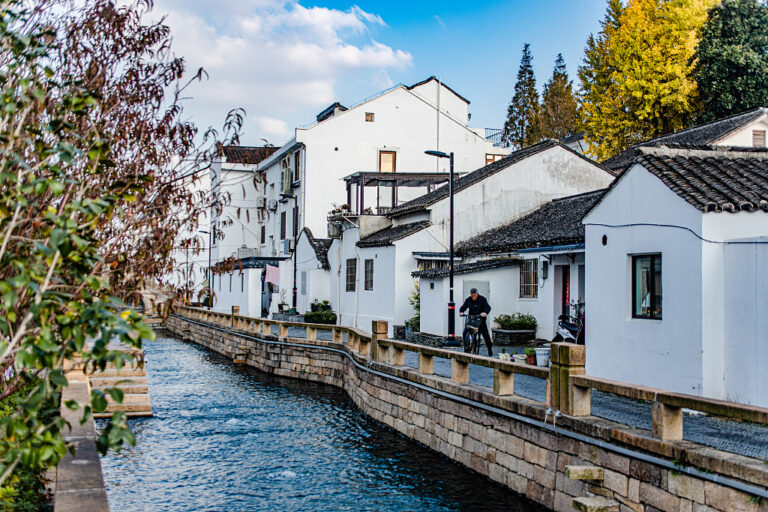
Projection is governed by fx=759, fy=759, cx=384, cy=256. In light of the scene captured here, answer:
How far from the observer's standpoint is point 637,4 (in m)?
36.2

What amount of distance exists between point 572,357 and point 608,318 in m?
3.81

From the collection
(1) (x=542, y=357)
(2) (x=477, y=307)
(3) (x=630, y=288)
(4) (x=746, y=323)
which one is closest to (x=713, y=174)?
(3) (x=630, y=288)

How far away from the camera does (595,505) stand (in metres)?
8.67

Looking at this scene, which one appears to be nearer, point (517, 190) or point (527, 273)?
point (527, 273)

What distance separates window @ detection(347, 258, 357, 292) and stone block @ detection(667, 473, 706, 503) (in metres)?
23.8

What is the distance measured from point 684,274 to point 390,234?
18315mm

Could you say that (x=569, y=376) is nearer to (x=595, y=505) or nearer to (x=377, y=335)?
(x=595, y=505)

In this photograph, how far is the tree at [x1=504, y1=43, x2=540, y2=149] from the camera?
2226 inches

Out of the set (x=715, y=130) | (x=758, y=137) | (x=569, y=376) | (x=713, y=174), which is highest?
(x=715, y=130)

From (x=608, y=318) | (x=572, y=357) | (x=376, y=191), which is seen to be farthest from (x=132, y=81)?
(x=376, y=191)

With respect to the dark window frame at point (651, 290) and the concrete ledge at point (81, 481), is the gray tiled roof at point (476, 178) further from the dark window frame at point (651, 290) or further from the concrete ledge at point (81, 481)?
the concrete ledge at point (81, 481)

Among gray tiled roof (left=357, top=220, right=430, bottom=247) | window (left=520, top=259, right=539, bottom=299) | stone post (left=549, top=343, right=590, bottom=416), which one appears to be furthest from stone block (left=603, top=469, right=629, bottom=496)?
gray tiled roof (left=357, top=220, right=430, bottom=247)

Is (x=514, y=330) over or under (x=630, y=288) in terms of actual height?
under

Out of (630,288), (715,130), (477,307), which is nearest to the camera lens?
(630,288)
